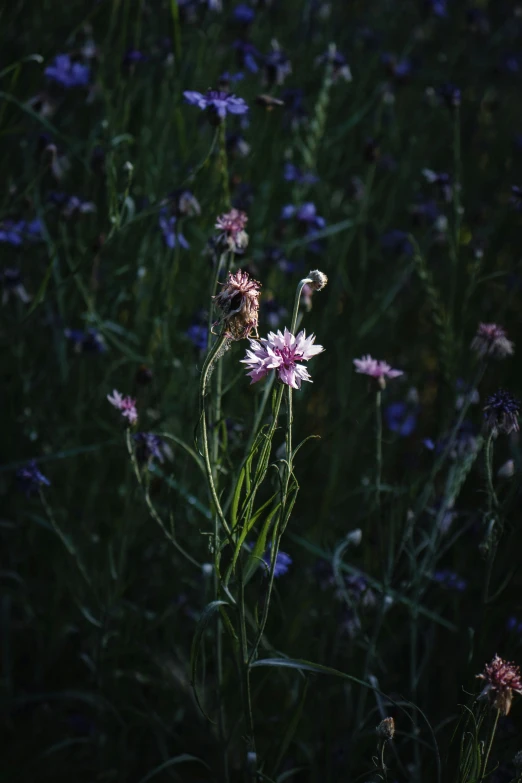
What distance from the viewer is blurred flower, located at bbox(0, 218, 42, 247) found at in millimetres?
1487

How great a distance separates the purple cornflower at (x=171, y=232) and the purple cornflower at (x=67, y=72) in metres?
0.41

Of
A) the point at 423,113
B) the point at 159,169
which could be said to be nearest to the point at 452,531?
the point at 159,169

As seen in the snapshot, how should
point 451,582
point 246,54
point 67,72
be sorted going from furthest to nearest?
point 246,54
point 67,72
point 451,582

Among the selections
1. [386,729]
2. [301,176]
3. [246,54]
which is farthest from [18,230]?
[386,729]

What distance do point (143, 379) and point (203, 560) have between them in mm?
312

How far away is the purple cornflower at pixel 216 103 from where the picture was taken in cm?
123

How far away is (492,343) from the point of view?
118cm

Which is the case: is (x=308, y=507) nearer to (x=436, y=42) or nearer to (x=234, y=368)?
(x=234, y=368)

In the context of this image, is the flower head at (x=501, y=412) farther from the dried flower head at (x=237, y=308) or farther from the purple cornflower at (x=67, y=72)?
the purple cornflower at (x=67, y=72)

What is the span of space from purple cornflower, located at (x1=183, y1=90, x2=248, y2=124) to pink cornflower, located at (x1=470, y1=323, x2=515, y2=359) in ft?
1.42

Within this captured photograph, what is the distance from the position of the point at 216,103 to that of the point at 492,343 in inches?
19.2

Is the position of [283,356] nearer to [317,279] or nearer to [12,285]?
[317,279]

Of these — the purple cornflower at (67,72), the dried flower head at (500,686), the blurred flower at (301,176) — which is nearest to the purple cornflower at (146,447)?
the dried flower head at (500,686)

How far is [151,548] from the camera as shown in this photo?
1.53 metres
